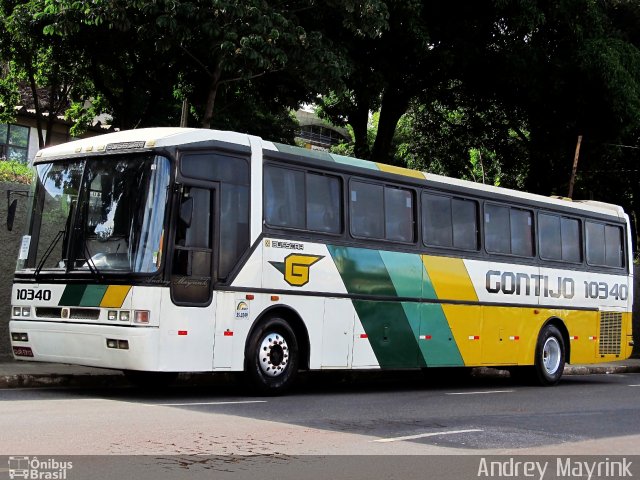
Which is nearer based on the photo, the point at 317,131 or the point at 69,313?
the point at 69,313

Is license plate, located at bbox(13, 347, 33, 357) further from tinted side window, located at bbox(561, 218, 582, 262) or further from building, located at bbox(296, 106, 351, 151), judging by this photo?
building, located at bbox(296, 106, 351, 151)

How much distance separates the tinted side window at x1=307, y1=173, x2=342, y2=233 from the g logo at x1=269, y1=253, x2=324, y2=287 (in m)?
0.48

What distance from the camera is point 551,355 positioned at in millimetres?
17938

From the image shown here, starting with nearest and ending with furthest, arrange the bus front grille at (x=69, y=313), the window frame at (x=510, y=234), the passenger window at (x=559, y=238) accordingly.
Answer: the bus front grille at (x=69, y=313), the window frame at (x=510, y=234), the passenger window at (x=559, y=238)

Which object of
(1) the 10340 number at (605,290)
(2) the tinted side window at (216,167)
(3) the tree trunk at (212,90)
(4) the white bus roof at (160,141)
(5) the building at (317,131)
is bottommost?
(1) the 10340 number at (605,290)

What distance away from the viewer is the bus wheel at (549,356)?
17516mm

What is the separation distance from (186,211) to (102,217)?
1089 millimetres

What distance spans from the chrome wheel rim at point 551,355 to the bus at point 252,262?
1178 millimetres

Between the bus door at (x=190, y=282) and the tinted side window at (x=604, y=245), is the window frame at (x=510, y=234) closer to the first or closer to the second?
the tinted side window at (x=604, y=245)

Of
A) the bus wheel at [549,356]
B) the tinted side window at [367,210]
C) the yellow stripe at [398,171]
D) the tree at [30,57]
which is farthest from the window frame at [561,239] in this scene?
the tree at [30,57]

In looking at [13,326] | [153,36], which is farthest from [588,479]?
[153,36]

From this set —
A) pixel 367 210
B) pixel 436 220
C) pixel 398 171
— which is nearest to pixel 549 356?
pixel 436 220

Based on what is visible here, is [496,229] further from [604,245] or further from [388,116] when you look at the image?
[388,116]

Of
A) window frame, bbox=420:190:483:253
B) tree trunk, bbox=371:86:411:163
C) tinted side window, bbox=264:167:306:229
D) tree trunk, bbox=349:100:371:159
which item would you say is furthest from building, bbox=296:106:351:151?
tinted side window, bbox=264:167:306:229
